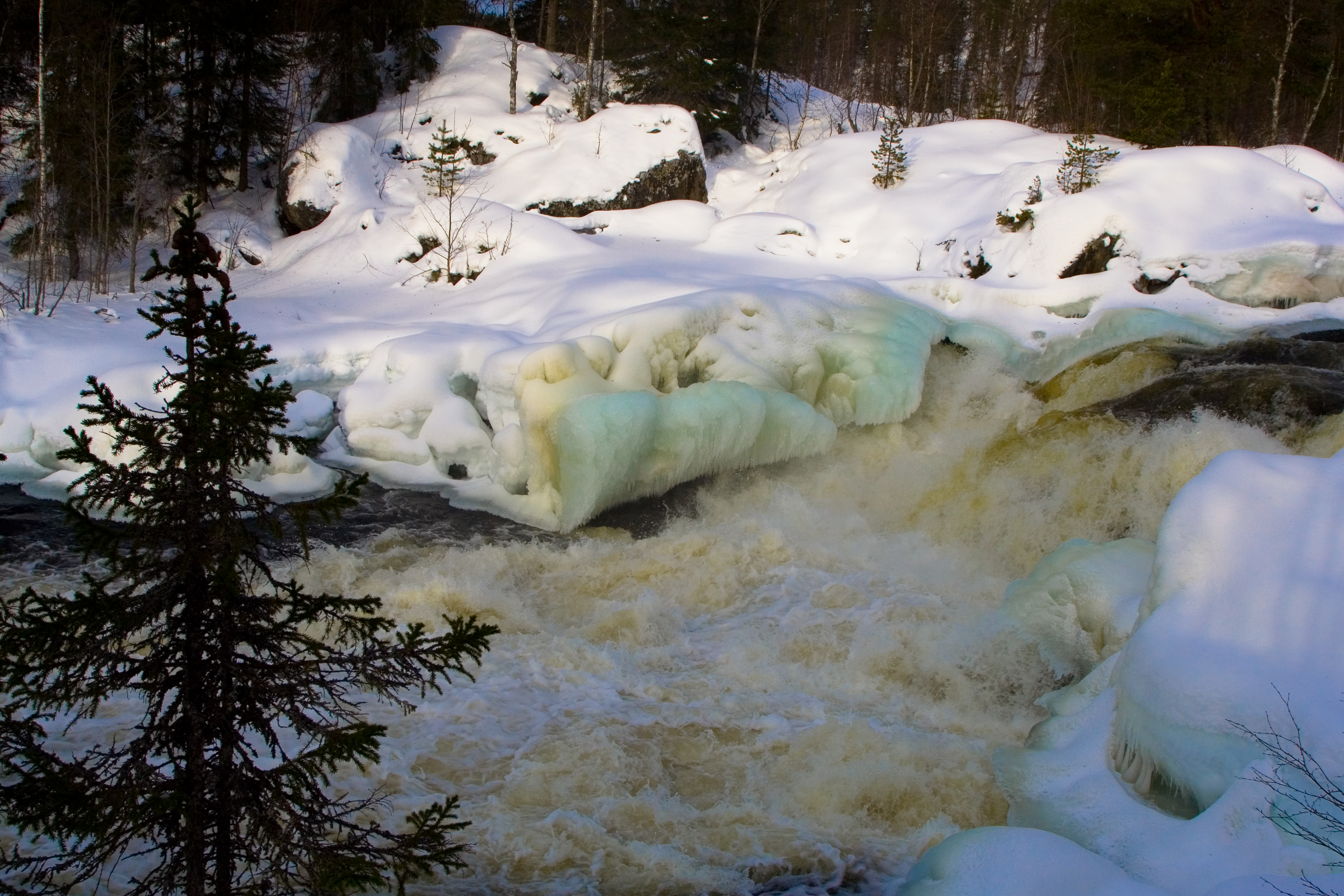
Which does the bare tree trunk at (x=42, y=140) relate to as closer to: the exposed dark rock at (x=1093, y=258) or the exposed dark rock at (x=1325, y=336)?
the exposed dark rock at (x=1093, y=258)

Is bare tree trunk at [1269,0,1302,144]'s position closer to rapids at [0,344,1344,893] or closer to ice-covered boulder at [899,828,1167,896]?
rapids at [0,344,1344,893]

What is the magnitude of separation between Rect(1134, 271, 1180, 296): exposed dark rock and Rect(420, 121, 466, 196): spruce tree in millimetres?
8826

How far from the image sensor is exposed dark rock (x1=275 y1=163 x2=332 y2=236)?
15.2m

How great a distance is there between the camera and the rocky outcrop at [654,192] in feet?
48.9

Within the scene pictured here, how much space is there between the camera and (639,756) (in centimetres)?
476

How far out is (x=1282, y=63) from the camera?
15086mm

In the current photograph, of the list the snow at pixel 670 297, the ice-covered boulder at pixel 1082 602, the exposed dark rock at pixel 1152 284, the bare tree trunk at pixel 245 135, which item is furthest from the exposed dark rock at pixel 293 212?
the ice-covered boulder at pixel 1082 602

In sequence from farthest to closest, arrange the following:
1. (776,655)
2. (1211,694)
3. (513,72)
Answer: (513,72) → (776,655) → (1211,694)

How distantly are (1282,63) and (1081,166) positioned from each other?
21.0 ft

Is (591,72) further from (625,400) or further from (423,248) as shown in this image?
(625,400)

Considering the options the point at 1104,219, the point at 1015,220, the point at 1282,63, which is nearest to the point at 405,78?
the point at 1015,220

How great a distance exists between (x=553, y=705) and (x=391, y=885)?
147 cm

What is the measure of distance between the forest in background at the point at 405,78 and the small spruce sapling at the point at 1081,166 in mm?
307

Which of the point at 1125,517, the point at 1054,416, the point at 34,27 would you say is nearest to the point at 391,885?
the point at 1125,517
